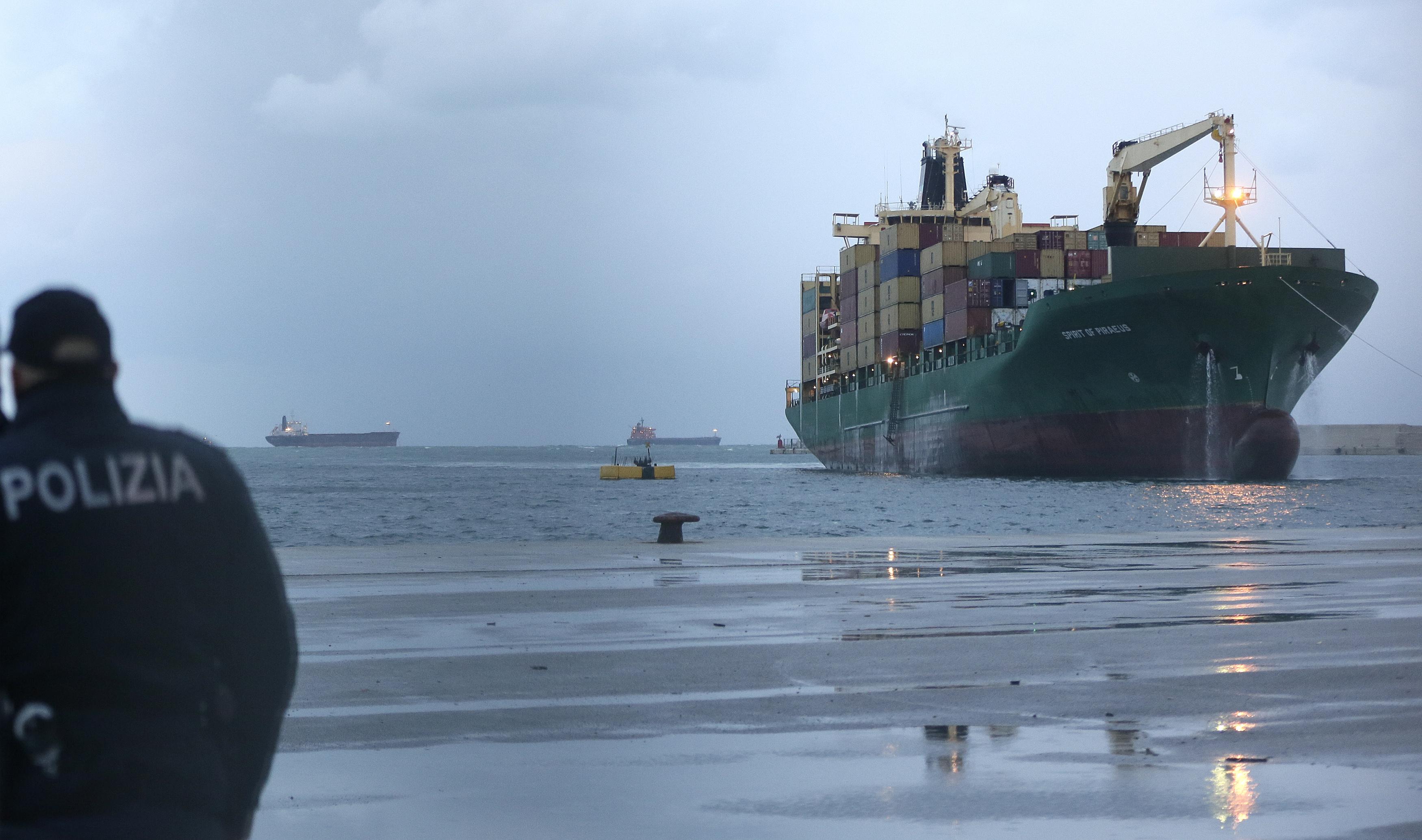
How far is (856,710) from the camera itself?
296 inches

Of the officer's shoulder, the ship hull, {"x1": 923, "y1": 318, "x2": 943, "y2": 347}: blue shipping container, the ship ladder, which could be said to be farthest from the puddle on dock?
the ship ladder

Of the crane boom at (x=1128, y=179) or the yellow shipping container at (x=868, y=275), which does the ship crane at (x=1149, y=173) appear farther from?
the yellow shipping container at (x=868, y=275)

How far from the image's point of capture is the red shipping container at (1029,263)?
203ft

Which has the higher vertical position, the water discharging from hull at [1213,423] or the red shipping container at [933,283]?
the red shipping container at [933,283]

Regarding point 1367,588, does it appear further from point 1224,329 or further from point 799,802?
point 1224,329

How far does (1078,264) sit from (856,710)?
2263 inches

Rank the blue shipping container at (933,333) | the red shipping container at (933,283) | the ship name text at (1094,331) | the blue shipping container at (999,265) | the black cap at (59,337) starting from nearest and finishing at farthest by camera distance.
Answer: the black cap at (59,337) < the ship name text at (1094,331) < the blue shipping container at (999,265) < the blue shipping container at (933,333) < the red shipping container at (933,283)

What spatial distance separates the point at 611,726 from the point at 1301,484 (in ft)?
175

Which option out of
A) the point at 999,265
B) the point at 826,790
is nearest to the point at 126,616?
the point at 826,790

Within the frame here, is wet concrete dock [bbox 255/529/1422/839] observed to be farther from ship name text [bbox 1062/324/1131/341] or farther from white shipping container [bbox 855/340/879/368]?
white shipping container [bbox 855/340/879/368]

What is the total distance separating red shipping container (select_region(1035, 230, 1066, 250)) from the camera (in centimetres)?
6362

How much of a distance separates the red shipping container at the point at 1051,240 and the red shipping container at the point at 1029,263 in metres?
1.16

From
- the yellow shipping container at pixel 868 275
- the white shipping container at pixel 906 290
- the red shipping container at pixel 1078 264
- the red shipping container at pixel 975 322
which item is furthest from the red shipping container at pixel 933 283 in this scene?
the red shipping container at pixel 1078 264

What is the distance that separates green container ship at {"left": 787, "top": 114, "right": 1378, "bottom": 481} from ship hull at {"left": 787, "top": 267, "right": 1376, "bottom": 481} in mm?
58
